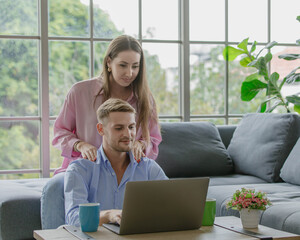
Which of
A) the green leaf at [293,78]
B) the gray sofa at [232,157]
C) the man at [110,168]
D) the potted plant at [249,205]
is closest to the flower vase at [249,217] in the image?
the potted plant at [249,205]

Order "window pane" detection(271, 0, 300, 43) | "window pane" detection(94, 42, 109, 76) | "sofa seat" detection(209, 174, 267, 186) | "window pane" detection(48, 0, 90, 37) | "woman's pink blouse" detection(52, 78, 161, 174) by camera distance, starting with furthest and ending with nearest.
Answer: "window pane" detection(271, 0, 300, 43)
"window pane" detection(94, 42, 109, 76)
"window pane" detection(48, 0, 90, 37)
"sofa seat" detection(209, 174, 267, 186)
"woman's pink blouse" detection(52, 78, 161, 174)

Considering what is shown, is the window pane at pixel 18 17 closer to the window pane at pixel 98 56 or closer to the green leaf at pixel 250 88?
the window pane at pixel 98 56

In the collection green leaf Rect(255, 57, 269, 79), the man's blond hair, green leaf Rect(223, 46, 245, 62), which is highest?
green leaf Rect(223, 46, 245, 62)

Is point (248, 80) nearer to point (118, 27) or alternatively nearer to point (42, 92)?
point (118, 27)

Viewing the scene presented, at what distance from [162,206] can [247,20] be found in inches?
149

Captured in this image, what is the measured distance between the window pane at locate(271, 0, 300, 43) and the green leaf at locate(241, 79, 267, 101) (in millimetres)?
687

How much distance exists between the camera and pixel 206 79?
17.1 ft

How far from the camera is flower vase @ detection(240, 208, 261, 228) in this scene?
201cm

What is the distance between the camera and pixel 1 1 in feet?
14.8

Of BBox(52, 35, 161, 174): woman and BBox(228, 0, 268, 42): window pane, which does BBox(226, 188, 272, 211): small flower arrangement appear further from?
BBox(228, 0, 268, 42): window pane

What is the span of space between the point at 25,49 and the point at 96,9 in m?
0.71

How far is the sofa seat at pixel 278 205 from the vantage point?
8.51 feet

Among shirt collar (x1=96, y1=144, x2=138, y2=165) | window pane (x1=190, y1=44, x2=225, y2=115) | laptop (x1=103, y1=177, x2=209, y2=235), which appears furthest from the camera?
window pane (x1=190, y1=44, x2=225, y2=115)

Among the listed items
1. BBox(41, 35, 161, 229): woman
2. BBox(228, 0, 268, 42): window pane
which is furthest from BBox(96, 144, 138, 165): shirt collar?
BBox(228, 0, 268, 42): window pane
